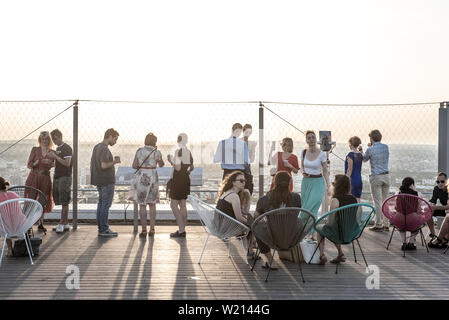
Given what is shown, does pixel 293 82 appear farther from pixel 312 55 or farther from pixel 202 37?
pixel 202 37

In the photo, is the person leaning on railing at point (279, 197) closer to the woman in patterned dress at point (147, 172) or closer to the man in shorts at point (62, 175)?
the woman in patterned dress at point (147, 172)

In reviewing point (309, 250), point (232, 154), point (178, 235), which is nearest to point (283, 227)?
point (309, 250)

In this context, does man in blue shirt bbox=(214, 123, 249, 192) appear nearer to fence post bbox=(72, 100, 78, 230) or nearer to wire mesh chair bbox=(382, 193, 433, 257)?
wire mesh chair bbox=(382, 193, 433, 257)

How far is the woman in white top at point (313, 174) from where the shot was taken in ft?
21.7

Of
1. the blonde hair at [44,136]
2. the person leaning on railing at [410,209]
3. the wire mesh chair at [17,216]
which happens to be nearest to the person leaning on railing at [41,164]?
the blonde hair at [44,136]

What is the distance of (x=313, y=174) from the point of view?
21.8ft

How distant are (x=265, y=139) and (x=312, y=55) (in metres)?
2.88

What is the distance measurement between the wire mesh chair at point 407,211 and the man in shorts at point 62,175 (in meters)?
4.13

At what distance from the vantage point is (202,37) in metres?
10.1

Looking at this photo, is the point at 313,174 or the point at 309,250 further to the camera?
the point at 313,174

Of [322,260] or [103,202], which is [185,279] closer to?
[322,260]

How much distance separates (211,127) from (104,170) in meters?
1.91

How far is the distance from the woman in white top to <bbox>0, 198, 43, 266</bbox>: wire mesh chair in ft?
10.1
